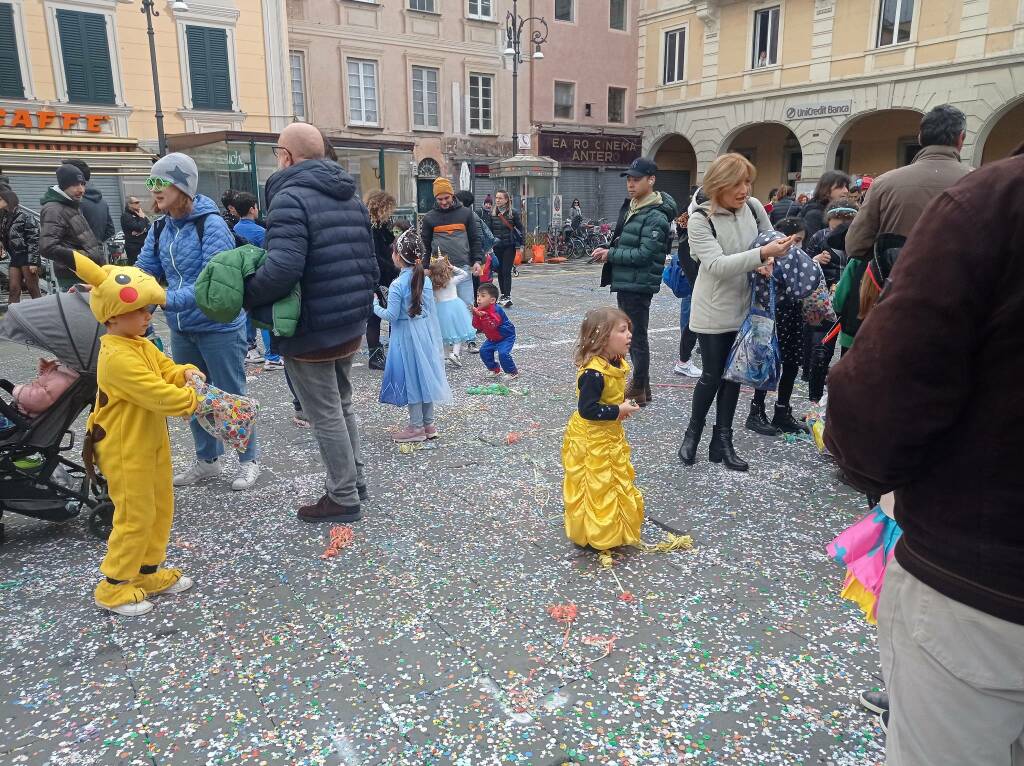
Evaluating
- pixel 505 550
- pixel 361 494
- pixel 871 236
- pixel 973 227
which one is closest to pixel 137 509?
pixel 361 494

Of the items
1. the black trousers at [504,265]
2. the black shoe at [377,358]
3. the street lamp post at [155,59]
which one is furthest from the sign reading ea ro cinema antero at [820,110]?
the black shoe at [377,358]

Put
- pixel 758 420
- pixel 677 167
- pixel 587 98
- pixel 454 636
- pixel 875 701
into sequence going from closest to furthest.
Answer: pixel 875 701 < pixel 454 636 < pixel 758 420 < pixel 587 98 < pixel 677 167

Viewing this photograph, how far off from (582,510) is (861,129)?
25863 mm

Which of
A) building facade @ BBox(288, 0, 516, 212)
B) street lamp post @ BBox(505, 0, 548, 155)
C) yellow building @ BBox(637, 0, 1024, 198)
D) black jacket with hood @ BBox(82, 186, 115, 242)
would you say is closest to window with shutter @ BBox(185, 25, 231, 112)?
building facade @ BBox(288, 0, 516, 212)

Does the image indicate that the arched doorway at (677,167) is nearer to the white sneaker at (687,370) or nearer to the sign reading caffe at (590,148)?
the sign reading caffe at (590,148)

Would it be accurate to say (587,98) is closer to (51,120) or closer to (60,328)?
(51,120)

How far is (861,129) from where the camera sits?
24.6 meters

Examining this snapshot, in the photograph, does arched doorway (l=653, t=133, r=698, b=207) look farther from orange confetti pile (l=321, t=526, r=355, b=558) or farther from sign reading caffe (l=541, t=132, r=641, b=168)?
orange confetti pile (l=321, t=526, r=355, b=558)

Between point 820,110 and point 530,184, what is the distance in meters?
10.4

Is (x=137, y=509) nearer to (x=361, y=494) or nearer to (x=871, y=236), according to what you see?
(x=361, y=494)

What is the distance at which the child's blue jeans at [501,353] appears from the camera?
22.7 feet

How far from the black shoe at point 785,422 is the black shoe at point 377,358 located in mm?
3860

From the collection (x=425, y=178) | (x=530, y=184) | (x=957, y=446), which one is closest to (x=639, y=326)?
(x=957, y=446)

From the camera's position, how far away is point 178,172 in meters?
3.91
